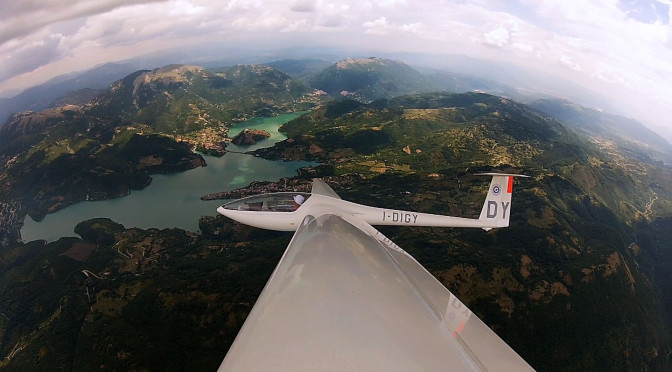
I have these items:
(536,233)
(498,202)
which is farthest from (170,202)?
(536,233)

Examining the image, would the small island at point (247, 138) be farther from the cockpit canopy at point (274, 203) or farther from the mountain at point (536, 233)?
the cockpit canopy at point (274, 203)

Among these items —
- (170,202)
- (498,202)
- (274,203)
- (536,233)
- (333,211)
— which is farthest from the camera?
(170,202)

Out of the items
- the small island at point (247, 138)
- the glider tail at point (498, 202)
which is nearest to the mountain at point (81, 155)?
the small island at point (247, 138)

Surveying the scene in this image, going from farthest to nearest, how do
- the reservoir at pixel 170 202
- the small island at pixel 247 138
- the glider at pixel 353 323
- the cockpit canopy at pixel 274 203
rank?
1. the small island at pixel 247 138
2. the reservoir at pixel 170 202
3. the cockpit canopy at pixel 274 203
4. the glider at pixel 353 323

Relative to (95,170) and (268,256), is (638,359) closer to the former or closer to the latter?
(268,256)

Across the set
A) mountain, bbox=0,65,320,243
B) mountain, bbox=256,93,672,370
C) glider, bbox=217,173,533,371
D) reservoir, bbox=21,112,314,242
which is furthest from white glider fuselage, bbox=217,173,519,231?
mountain, bbox=0,65,320,243

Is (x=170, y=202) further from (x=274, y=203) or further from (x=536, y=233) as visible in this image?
(x=536, y=233)

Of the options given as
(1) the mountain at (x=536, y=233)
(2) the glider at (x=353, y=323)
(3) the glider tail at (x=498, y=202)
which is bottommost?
(1) the mountain at (x=536, y=233)

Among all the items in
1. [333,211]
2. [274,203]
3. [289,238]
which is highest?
[333,211]
